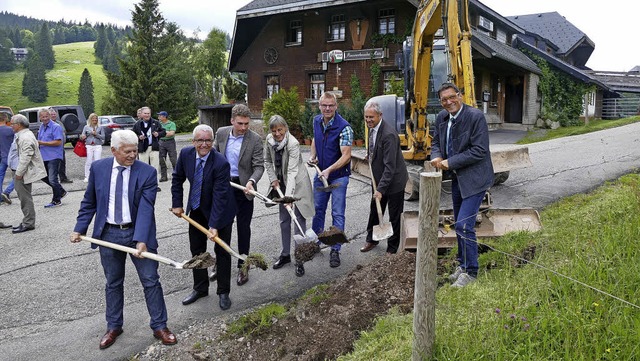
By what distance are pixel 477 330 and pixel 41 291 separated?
4.56 m

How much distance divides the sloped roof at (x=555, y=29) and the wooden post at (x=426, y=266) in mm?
37891

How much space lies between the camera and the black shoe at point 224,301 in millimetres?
4723

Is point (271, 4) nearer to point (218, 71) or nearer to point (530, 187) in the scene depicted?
point (530, 187)

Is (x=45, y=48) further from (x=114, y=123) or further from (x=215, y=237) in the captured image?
(x=215, y=237)

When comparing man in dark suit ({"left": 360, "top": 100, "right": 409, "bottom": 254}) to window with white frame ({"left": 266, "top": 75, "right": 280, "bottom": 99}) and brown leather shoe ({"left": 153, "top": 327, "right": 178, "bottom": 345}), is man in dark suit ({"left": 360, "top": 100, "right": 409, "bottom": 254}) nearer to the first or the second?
brown leather shoe ({"left": 153, "top": 327, "right": 178, "bottom": 345})

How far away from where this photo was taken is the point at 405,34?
69.9ft

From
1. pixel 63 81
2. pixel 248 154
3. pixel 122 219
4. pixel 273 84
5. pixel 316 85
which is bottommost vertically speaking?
pixel 122 219

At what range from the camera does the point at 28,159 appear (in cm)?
782

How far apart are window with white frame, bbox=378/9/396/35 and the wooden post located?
20015 mm

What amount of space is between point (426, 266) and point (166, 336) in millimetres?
A: 2369

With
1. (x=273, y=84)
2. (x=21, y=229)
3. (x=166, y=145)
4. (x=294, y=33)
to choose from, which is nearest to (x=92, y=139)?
(x=166, y=145)

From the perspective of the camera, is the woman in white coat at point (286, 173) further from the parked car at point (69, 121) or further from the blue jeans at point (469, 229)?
the parked car at point (69, 121)

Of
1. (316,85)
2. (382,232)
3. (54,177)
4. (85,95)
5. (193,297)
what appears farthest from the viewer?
(85,95)

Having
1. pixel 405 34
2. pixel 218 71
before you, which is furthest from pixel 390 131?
pixel 218 71
